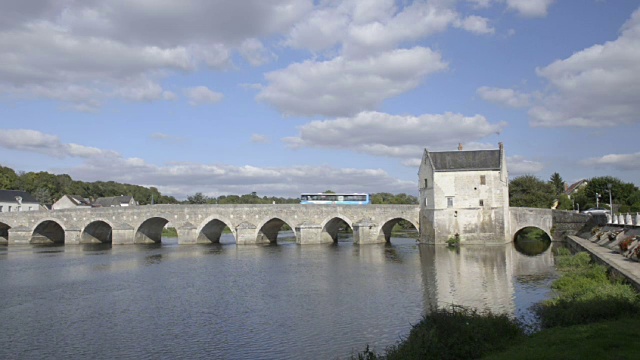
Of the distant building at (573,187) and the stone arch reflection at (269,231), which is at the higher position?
the distant building at (573,187)

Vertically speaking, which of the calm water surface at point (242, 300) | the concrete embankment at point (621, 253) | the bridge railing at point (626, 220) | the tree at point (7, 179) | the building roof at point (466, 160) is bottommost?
the calm water surface at point (242, 300)

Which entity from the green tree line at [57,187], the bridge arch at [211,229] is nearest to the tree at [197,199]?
the green tree line at [57,187]

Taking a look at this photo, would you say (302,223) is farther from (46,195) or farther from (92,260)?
(46,195)

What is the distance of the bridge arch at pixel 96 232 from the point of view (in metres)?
50.5

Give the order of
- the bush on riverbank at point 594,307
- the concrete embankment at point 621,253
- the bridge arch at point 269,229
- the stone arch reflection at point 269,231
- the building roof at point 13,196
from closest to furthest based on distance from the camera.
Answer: the bush on riverbank at point 594,307
the concrete embankment at point 621,253
the bridge arch at point 269,229
the stone arch reflection at point 269,231
the building roof at point 13,196

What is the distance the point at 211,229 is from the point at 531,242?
2900cm

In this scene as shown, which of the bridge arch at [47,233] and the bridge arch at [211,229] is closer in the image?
the bridge arch at [211,229]

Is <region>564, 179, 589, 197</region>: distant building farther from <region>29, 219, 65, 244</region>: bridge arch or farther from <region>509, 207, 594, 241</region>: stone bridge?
<region>29, 219, 65, 244</region>: bridge arch

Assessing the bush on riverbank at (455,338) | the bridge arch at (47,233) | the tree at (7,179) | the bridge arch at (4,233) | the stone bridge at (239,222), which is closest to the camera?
the bush on riverbank at (455,338)

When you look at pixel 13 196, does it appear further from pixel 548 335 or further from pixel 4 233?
pixel 548 335

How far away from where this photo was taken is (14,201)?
67625 millimetres

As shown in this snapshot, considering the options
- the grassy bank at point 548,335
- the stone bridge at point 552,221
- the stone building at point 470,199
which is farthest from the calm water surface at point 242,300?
the stone bridge at point 552,221

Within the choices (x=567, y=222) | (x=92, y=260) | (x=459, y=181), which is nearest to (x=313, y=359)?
(x=92, y=260)

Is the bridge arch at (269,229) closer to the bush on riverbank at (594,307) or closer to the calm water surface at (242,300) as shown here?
the calm water surface at (242,300)
